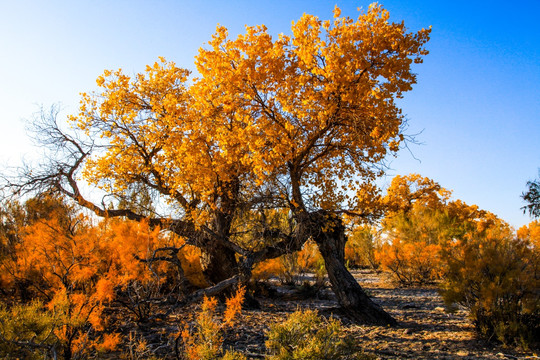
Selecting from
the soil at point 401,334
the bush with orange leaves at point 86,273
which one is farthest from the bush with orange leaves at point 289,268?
the bush with orange leaves at point 86,273

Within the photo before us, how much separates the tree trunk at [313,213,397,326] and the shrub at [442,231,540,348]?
51.4 inches

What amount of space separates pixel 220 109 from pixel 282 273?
7736mm

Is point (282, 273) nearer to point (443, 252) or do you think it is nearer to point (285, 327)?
point (443, 252)

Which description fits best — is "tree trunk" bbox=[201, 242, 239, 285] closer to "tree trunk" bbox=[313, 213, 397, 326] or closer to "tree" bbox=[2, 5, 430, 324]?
"tree" bbox=[2, 5, 430, 324]

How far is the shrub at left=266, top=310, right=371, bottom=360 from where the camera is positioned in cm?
286

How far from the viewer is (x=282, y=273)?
12.4m

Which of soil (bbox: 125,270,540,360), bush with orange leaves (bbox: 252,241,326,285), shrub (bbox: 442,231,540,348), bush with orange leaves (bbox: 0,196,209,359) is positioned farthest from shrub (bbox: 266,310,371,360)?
bush with orange leaves (bbox: 252,241,326,285)

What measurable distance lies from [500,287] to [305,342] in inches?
141

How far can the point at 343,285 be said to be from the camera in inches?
261

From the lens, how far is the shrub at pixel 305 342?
2861 mm

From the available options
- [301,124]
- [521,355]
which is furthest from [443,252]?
[301,124]

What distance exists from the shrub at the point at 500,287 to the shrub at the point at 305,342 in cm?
303

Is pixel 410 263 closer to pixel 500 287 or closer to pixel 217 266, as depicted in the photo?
pixel 217 266

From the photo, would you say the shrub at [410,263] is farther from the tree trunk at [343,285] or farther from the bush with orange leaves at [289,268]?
the tree trunk at [343,285]
